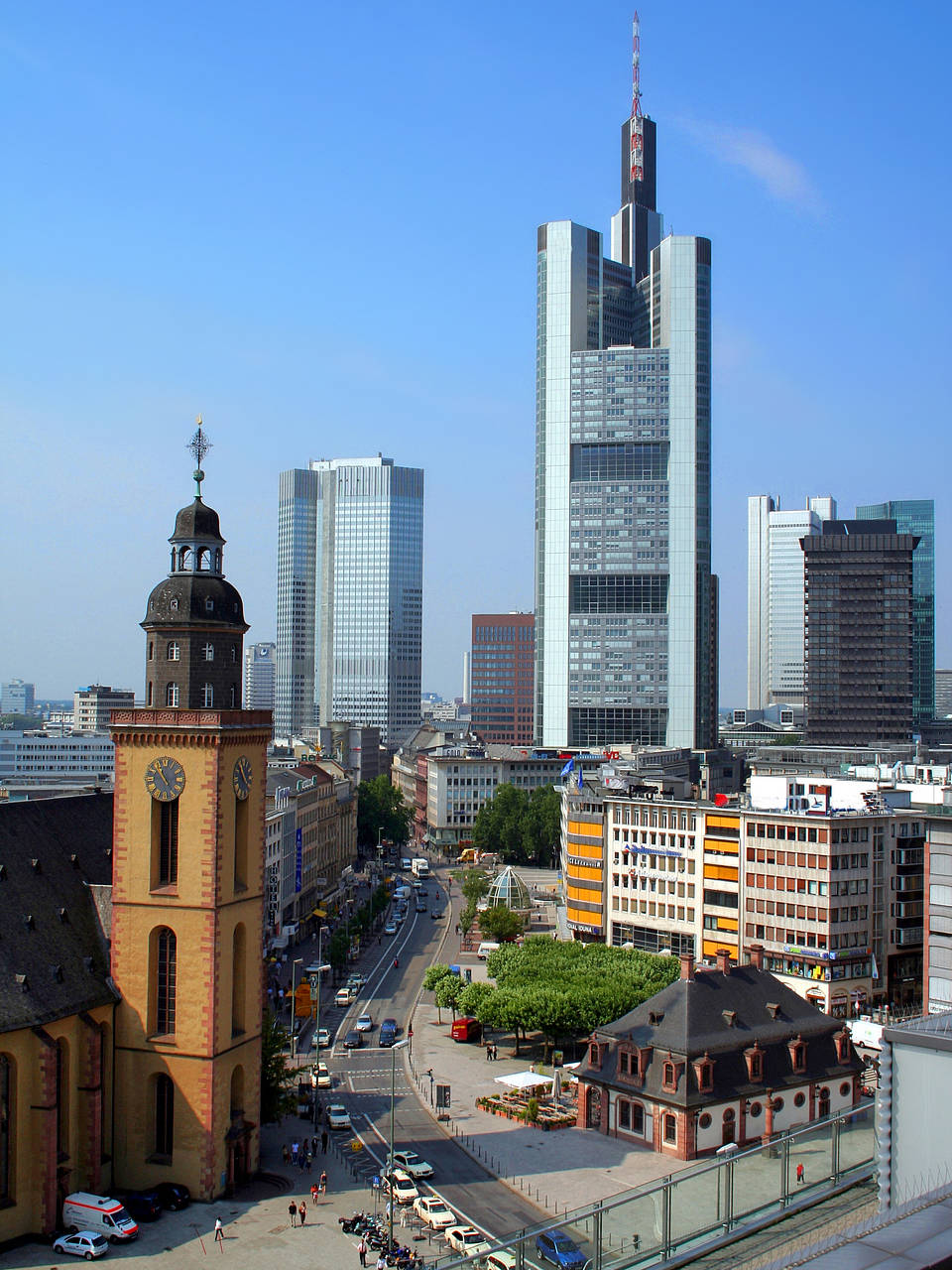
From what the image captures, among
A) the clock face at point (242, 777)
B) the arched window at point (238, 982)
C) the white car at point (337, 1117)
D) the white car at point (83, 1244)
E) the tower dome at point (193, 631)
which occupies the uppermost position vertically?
the tower dome at point (193, 631)

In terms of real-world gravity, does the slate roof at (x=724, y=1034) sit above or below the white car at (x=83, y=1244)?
above

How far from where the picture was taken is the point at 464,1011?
100188 mm

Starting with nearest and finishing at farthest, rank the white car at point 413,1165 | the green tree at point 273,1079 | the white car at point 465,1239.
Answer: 1. the white car at point 465,1239
2. the white car at point 413,1165
3. the green tree at point 273,1079

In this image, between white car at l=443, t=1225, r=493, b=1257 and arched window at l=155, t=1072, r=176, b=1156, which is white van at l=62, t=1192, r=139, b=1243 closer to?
arched window at l=155, t=1072, r=176, b=1156

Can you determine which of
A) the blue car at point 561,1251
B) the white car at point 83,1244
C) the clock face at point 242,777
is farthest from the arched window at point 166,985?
the blue car at point 561,1251

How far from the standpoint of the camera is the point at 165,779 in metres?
65.1

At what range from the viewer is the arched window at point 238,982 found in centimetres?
Answer: 6638

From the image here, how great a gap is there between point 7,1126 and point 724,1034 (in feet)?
139

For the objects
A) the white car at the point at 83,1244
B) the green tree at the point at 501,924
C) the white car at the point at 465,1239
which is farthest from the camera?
the green tree at the point at 501,924

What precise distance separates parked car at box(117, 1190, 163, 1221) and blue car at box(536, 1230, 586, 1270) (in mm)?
18257

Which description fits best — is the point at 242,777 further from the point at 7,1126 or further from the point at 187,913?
the point at 7,1126

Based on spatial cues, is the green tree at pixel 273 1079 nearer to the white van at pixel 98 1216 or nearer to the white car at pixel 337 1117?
the white car at pixel 337 1117

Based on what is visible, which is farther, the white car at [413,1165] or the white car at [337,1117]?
the white car at [337,1117]

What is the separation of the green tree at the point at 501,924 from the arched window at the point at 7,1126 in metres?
82.6
